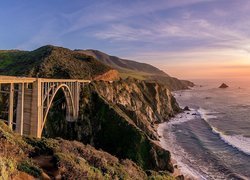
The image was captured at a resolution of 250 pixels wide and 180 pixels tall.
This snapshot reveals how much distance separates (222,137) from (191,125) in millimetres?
13754

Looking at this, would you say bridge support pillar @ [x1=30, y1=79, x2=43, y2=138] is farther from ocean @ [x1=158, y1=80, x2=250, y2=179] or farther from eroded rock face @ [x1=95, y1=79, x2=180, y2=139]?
eroded rock face @ [x1=95, y1=79, x2=180, y2=139]

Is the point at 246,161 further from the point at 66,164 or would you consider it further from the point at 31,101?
the point at 66,164

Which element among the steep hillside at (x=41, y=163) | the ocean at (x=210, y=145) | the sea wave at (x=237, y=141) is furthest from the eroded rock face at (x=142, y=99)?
the steep hillside at (x=41, y=163)

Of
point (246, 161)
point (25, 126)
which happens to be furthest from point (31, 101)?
point (246, 161)

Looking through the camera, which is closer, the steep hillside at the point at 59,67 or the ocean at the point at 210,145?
the ocean at the point at 210,145

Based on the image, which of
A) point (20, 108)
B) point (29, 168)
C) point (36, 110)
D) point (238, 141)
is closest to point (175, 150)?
point (238, 141)

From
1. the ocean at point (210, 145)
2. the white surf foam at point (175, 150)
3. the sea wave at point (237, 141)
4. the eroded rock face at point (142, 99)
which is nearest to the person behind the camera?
the white surf foam at point (175, 150)

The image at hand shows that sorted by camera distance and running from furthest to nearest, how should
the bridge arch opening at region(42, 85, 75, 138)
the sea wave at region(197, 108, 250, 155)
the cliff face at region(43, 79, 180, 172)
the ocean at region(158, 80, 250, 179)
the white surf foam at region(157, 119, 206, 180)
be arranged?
the sea wave at region(197, 108, 250, 155), the bridge arch opening at region(42, 85, 75, 138), the cliff face at region(43, 79, 180, 172), the ocean at region(158, 80, 250, 179), the white surf foam at region(157, 119, 206, 180)

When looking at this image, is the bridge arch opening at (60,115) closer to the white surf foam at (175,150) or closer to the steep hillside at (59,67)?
the steep hillside at (59,67)

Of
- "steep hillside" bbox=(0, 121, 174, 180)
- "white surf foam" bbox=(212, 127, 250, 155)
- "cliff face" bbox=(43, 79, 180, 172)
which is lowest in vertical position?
"white surf foam" bbox=(212, 127, 250, 155)

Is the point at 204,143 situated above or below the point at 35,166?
below

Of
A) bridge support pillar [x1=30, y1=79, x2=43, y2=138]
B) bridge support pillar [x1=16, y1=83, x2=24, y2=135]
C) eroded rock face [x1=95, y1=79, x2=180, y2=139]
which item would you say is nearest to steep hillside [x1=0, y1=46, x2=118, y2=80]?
eroded rock face [x1=95, y1=79, x2=180, y2=139]

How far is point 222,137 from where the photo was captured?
182ft

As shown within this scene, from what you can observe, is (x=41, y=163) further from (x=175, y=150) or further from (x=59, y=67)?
(x=59, y=67)
